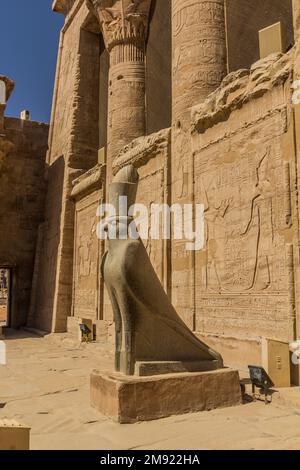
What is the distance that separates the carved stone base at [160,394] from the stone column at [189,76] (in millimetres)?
3662

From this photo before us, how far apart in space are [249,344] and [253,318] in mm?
360

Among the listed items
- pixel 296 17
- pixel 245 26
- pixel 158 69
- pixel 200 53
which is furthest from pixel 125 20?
pixel 296 17

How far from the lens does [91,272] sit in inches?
505

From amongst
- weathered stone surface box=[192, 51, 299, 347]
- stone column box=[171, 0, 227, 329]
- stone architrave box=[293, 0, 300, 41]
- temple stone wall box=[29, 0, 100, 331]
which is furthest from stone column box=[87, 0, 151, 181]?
stone architrave box=[293, 0, 300, 41]

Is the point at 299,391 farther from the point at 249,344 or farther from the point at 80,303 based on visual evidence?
the point at 80,303

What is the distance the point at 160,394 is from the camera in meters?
4.15

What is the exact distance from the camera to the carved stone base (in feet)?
13.1

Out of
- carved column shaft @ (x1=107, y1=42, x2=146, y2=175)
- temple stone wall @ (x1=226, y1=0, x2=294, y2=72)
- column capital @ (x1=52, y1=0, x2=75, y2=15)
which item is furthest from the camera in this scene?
column capital @ (x1=52, y1=0, x2=75, y2=15)

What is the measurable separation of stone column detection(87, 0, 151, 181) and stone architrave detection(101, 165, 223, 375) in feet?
24.5

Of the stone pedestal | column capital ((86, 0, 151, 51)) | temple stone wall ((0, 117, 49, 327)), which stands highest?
column capital ((86, 0, 151, 51))

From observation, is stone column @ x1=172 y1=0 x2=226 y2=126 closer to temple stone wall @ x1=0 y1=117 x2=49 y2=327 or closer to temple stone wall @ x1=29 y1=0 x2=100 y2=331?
temple stone wall @ x1=29 y1=0 x2=100 y2=331

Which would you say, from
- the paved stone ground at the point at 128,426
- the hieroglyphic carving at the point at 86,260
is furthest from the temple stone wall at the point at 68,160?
the paved stone ground at the point at 128,426

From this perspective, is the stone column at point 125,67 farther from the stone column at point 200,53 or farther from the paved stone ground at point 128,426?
the paved stone ground at point 128,426
